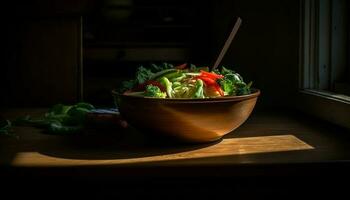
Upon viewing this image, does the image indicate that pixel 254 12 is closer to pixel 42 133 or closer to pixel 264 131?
pixel 264 131

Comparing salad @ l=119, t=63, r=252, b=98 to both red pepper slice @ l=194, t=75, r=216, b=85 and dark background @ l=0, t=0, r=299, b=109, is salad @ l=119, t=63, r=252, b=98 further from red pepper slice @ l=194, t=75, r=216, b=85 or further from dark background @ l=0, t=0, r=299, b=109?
dark background @ l=0, t=0, r=299, b=109

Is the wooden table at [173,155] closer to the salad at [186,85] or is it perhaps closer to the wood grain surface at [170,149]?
the wood grain surface at [170,149]

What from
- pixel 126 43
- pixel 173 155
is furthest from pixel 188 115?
pixel 126 43

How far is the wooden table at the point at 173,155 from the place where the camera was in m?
0.88

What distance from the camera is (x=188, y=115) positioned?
3.28 feet

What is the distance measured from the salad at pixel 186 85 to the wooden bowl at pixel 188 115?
0.12ft

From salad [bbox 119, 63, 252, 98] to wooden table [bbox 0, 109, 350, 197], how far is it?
12 centimetres

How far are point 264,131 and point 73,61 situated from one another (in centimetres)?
117

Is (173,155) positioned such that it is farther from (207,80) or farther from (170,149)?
(207,80)

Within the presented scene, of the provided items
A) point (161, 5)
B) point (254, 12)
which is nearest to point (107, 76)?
point (161, 5)

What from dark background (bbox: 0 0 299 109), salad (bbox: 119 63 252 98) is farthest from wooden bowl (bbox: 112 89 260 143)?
dark background (bbox: 0 0 299 109)

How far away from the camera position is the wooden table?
0.88 metres

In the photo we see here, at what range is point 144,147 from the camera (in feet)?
3.50

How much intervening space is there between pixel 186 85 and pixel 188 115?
0.12 meters
